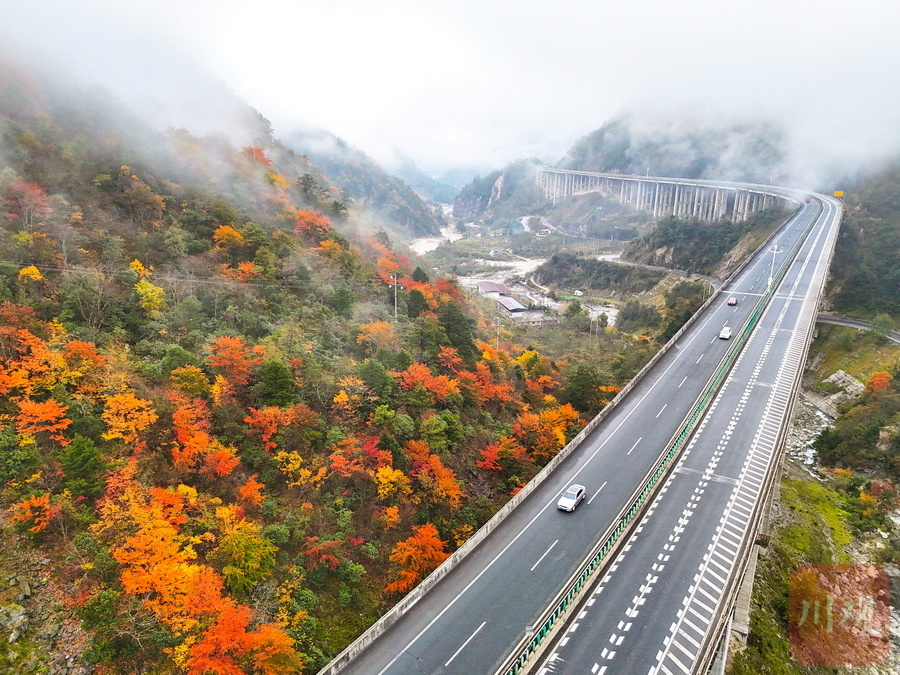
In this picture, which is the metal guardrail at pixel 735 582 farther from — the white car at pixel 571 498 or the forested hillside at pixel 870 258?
the forested hillside at pixel 870 258

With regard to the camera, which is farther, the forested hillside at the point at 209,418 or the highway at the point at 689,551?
the forested hillside at the point at 209,418

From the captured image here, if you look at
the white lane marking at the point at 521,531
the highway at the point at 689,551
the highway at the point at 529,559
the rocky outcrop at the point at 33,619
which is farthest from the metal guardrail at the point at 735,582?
the rocky outcrop at the point at 33,619

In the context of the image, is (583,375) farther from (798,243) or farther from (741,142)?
(741,142)

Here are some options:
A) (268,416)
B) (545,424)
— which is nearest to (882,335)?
(545,424)

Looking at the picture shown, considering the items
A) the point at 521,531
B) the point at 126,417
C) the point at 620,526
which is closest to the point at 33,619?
the point at 126,417

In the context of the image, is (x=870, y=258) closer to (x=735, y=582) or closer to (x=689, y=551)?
(x=689, y=551)

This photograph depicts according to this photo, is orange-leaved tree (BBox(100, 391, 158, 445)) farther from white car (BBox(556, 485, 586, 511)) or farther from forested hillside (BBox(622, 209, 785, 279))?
forested hillside (BBox(622, 209, 785, 279))
